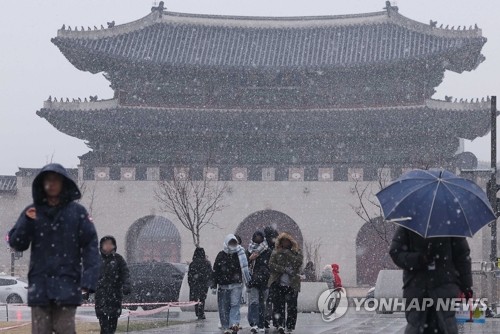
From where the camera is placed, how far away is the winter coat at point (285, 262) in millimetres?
13195

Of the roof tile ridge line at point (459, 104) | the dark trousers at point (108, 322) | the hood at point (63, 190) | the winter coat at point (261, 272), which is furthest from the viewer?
the roof tile ridge line at point (459, 104)

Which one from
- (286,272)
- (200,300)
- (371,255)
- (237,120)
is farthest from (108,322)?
(237,120)

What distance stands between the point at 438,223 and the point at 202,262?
10.9m

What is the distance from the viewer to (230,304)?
14070 mm

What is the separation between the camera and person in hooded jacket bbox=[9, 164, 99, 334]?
22.3 feet

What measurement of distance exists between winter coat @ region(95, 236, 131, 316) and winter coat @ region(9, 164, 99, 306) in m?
4.08

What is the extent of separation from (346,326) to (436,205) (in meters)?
7.96

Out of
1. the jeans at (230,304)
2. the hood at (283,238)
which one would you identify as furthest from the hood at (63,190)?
the jeans at (230,304)

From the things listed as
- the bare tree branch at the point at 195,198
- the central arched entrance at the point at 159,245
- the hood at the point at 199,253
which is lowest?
the hood at the point at 199,253

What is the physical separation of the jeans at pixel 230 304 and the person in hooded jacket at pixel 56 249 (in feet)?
23.0

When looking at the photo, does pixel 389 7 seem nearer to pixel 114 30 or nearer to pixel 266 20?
pixel 266 20

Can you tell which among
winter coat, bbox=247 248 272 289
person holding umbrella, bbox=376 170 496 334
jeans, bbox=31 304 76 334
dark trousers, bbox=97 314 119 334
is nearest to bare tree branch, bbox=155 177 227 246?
winter coat, bbox=247 248 272 289

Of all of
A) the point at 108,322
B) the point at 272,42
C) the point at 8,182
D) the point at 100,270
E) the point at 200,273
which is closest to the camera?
the point at 100,270

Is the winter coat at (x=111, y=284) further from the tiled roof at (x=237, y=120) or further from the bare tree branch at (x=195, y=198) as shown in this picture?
the tiled roof at (x=237, y=120)
